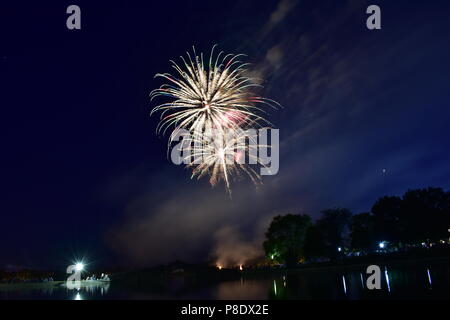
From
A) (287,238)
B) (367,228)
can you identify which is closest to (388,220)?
(367,228)

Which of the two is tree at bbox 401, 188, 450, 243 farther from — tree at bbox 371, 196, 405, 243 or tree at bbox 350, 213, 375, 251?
tree at bbox 350, 213, 375, 251

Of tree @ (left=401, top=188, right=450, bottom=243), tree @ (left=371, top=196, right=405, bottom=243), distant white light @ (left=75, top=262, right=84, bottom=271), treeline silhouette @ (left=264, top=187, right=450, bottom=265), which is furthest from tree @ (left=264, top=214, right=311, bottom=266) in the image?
distant white light @ (left=75, top=262, right=84, bottom=271)

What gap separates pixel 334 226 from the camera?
87.6m

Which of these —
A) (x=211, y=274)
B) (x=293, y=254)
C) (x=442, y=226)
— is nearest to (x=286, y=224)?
(x=293, y=254)

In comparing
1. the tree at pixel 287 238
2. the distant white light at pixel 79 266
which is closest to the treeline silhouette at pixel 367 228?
the tree at pixel 287 238

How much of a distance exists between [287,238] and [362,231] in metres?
20.4

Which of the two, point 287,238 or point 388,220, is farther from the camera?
point 287,238

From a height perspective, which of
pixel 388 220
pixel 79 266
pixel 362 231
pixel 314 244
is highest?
pixel 388 220

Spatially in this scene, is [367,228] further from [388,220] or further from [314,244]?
[314,244]

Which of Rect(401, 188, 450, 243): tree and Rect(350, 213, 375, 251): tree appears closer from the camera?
Rect(401, 188, 450, 243): tree

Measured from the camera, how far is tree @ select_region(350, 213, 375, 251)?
8688 cm
